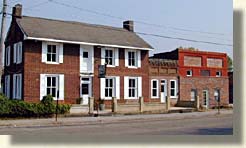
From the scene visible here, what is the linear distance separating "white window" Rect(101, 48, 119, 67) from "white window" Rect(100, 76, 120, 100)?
106cm

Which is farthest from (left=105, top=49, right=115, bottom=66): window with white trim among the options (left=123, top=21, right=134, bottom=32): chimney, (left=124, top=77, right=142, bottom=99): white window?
(left=123, top=21, right=134, bottom=32): chimney

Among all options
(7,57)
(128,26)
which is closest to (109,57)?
(128,26)

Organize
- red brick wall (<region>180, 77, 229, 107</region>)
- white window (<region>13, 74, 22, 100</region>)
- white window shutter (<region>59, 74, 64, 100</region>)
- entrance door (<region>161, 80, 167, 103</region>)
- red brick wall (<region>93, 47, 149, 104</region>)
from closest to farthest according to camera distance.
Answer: white window (<region>13, 74, 22, 100</region>), white window shutter (<region>59, 74, 64, 100</region>), red brick wall (<region>93, 47, 149, 104</region>), entrance door (<region>161, 80, 167, 103</region>), red brick wall (<region>180, 77, 229, 107</region>)

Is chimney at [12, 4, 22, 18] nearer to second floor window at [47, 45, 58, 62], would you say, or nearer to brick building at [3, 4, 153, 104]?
brick building at [3, 4, 153, 104]

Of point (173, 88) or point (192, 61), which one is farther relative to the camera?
point (192, 61)

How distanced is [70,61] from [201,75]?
13.7 m

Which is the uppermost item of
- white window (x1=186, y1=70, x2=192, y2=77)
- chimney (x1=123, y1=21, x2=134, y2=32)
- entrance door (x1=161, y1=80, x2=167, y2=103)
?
chimney (x1=123, y1=21, x2=134, y2=32)

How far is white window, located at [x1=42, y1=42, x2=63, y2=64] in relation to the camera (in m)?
29.1

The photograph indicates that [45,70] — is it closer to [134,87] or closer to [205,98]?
[134,87]

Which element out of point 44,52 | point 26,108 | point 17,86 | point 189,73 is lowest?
point 26,108

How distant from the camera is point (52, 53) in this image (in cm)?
2958

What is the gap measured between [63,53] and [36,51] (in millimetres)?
2016

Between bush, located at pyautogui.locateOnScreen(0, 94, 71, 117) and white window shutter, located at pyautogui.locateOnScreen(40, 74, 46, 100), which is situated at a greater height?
white window shutter, located at pyautogui.locateOnScreen(40, 74, 46, 100)

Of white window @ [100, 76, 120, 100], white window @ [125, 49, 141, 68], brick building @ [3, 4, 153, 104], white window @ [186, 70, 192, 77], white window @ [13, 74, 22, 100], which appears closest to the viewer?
brick building @ [3, 4, 153, 104]
